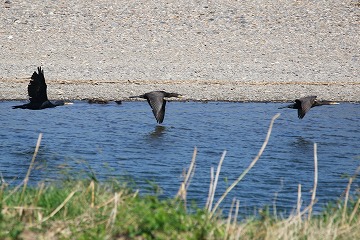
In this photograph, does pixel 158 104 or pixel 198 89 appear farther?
pixel 198 89

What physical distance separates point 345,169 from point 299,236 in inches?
213

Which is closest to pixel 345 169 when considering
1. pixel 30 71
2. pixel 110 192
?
pixel 110 192

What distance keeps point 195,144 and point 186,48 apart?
7050mm

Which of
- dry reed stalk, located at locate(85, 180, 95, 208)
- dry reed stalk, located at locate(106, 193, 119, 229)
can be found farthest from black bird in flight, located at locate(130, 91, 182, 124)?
dry reed stalk, located at locate(106, 193, 119, 229)

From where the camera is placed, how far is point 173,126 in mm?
13242

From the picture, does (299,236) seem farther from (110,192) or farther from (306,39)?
(306,39)

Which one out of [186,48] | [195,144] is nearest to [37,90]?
[195,144]

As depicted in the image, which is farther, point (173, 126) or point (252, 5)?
point (252, 5)

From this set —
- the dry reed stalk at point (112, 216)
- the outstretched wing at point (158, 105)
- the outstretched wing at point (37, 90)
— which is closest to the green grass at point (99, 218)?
the dry reed stalk at point (112, 216)

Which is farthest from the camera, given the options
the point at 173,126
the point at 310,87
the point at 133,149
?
the point at 310,87

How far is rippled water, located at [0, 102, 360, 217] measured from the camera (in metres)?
8.95

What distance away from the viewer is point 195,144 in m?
11.8

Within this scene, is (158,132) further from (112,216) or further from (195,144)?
(112,216)

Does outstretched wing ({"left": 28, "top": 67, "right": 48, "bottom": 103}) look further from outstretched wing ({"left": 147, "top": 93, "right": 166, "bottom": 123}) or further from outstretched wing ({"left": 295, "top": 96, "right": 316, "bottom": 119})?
outstretched wing ({"left": 295, "top": 96, "right": 316, "bottom": 119})
